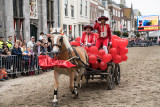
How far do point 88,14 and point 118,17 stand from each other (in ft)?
97.4

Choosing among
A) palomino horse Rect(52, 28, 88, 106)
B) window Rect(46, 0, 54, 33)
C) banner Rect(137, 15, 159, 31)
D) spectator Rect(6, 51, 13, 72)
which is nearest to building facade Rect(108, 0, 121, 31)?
banner Rect(137, 15, 159, 31)

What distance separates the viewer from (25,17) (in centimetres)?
1920

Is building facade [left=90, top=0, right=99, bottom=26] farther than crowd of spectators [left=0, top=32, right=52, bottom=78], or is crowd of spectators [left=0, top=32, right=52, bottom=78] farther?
building facade [left=90, top=0, right=99, bottom=26]

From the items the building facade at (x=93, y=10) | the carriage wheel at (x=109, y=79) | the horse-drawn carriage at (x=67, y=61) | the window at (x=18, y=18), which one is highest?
the building facade at (x=93, y=10)

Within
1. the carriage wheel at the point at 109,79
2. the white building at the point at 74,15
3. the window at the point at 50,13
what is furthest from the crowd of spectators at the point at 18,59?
the white building at the point at 74,15

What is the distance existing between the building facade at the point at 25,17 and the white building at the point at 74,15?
114 inches

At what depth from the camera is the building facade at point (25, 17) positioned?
54.9 feet

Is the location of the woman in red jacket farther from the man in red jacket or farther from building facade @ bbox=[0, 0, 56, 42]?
building facade @ bbox=[0, 0, 56, 42]

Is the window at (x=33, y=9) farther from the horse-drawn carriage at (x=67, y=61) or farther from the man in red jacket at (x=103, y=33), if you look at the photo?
the horse-drawn carriage at (x=67, y=61)

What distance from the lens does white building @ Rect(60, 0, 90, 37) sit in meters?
27.1

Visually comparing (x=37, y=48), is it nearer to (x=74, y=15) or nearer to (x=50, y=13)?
(x=50, y=13)

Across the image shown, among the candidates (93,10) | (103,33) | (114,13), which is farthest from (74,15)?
(114,13)

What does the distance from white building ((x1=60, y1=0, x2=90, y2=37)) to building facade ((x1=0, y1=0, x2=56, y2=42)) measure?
2899mm

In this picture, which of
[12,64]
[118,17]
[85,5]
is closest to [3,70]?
[12,64]
